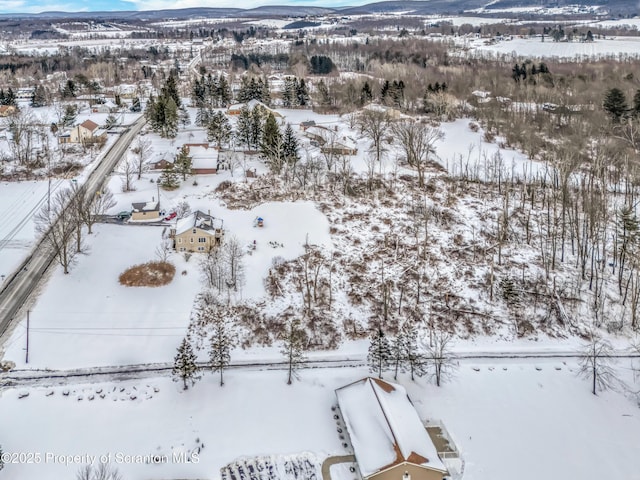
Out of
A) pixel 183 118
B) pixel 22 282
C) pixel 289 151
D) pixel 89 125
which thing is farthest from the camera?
pixel 183 118

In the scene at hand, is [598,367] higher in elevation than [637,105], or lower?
lower

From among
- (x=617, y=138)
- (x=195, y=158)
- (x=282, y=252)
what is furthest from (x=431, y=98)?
(x=282, y=252)

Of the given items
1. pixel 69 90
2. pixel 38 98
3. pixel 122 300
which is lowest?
pixel 122 300

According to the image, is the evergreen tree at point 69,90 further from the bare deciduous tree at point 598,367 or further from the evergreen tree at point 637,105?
the evergreen tree at point 637,105

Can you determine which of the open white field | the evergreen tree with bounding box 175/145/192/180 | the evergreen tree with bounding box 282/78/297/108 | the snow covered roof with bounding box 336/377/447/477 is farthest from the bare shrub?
the open white field

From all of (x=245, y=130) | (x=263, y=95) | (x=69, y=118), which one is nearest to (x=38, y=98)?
(x=69, y=118)

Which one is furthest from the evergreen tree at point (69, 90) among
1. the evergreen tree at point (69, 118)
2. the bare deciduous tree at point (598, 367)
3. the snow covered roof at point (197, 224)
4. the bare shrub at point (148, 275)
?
the bare deciduous tree at point (598, 367)

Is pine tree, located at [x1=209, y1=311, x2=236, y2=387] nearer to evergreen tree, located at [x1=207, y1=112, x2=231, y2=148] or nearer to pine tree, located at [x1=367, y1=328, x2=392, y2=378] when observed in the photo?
pine tree, located at [x1=367, y1=328, x2=392, y2=378]

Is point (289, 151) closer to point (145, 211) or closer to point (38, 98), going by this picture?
point (145, 211)
